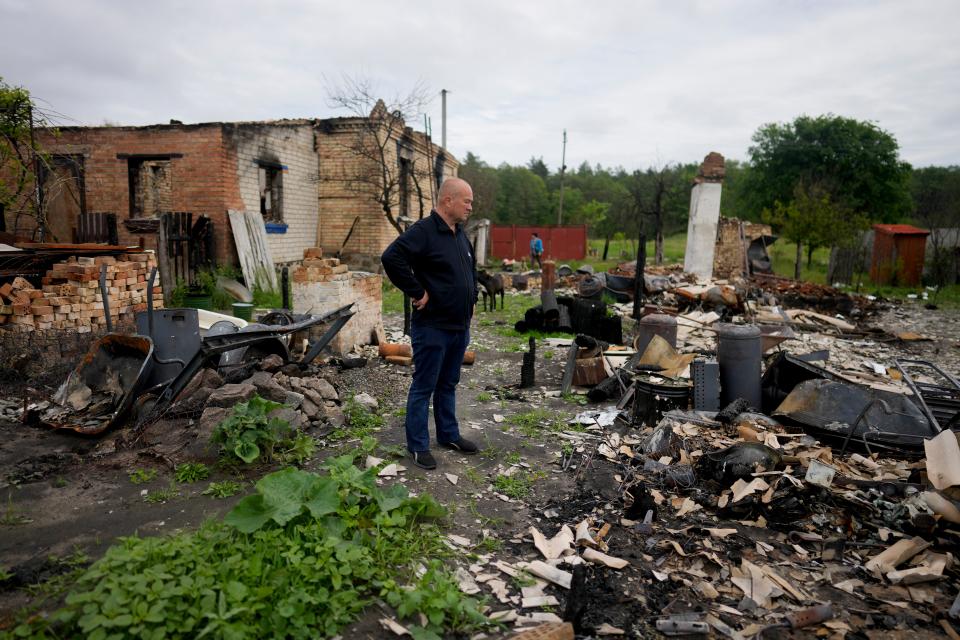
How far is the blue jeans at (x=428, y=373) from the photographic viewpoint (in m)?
3.89

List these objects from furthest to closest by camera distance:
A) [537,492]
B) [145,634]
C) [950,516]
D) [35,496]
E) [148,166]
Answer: [148,166] < [537,492] < [35,496] < [950,516] < [145,634]

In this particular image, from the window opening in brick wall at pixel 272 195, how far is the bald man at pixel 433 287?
11212 mm

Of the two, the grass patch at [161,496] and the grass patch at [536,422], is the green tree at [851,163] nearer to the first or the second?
the grass patch at [536,422]

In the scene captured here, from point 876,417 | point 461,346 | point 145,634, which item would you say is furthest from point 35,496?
point 876,417

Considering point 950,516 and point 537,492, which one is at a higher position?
point 950,516

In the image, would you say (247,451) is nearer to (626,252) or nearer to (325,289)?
(325,289)

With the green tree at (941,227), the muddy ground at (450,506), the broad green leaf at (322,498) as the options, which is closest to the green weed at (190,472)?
the muddy ground at (450,506)

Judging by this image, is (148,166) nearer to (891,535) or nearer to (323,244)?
(323,244)

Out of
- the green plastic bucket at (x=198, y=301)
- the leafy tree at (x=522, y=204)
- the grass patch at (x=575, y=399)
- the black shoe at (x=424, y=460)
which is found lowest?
the grass patch at (x=575, y=399)

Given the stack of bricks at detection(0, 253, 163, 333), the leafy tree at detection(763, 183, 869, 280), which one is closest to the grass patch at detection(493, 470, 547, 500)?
the stack of bricks at detection(0, 253, 163, 333)

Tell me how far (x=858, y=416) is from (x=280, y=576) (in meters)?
4.46

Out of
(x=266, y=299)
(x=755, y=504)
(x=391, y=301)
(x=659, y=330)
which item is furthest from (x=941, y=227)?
(x=266, y=299)

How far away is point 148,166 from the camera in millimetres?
12359

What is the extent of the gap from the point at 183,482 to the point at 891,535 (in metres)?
4.53
